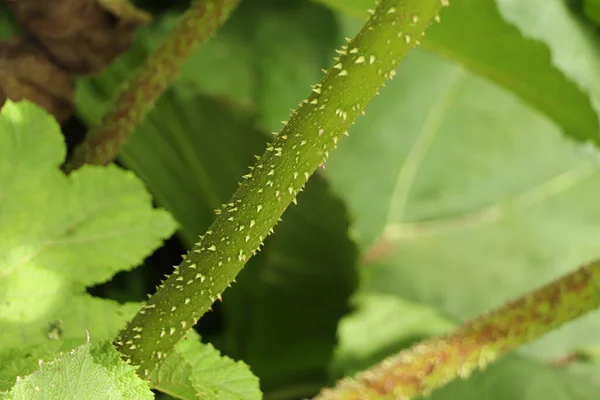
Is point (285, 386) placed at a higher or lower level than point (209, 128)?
lower

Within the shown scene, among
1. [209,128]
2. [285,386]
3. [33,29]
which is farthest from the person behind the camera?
[285,386]

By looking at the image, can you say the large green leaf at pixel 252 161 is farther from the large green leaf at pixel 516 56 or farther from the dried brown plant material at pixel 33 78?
the large green leaf at pixel 516 56

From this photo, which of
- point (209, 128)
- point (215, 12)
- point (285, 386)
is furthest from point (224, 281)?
point (285, 386)

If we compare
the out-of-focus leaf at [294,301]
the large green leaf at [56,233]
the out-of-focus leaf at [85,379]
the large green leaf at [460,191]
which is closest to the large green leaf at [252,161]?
the out-of-focus leaf at [294,301]

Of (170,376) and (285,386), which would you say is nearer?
(170,376)

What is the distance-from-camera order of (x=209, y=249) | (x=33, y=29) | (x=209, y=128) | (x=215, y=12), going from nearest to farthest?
(x=209, y=249), (x=215, y=12), (x=33, y=29), (x=209, y=128)

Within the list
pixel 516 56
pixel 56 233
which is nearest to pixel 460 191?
pixel 516 56

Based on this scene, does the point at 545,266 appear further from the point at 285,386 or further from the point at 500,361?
the point at 285,386
